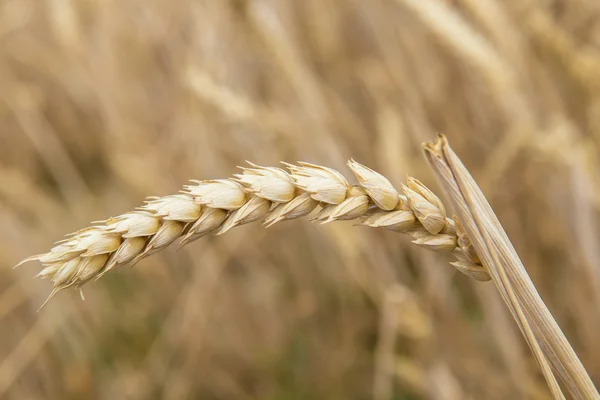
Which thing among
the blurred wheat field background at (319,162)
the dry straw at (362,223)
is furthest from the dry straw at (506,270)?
the blurred wheat field background at (319,162)

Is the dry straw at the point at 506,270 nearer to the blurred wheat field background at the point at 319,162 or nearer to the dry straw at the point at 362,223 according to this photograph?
the dry straw at the point at 362,223

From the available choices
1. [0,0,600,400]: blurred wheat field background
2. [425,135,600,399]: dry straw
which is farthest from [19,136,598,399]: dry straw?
[0,0,600,400]: blurred wheat field background

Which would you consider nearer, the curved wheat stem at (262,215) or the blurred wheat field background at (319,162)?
the curved wheat stem at (262,215)

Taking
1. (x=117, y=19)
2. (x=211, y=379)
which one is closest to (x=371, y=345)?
(x=211, y=379)

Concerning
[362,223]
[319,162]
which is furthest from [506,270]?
[319,162]

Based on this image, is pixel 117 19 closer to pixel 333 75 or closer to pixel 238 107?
pixel 333 75
